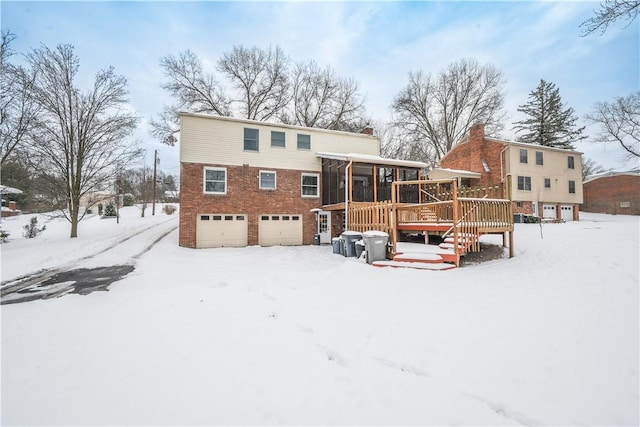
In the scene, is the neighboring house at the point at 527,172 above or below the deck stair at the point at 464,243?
above

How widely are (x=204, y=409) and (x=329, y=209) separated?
42.7 ft

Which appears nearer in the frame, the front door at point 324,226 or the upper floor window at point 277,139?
the upper floor window at point 277,139

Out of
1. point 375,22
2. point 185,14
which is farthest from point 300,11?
point 185,14

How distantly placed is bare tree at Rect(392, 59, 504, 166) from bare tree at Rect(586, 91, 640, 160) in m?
6.92

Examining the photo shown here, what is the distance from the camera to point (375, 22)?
1369 cm

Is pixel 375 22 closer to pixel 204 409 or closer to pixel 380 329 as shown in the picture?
pixel 380 329

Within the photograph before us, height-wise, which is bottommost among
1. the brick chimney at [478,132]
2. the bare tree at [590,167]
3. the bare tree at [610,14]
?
the bare tree at [610,14]

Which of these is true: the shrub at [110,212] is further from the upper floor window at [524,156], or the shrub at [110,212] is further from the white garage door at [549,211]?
the white garage door at [549,211]

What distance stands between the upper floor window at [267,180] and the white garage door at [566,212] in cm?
2392

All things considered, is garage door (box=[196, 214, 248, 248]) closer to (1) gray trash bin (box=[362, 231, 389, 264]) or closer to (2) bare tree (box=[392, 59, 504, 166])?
(1) gray trash bin (box=[362, 231, 389, 264])

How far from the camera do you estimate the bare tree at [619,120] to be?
19547 millimetres

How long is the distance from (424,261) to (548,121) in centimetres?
3350

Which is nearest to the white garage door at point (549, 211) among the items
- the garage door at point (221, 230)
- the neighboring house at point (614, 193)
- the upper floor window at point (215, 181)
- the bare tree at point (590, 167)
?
the neighboring house at point (614, 193)

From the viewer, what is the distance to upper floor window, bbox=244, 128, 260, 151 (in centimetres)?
1431
